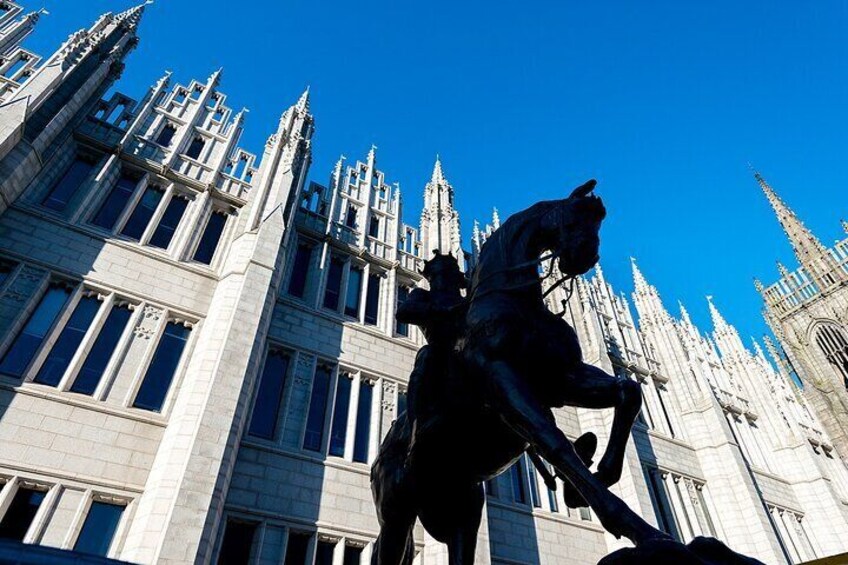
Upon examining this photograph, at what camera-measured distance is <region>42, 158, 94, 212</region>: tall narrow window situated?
546 inches

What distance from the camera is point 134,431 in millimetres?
11281

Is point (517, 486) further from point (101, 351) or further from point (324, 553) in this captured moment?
point (101, 351)

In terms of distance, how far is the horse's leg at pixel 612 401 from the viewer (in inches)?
130

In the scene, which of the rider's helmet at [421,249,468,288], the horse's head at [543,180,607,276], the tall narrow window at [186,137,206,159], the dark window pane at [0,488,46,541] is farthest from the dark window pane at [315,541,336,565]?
the tall narrow window at [186,137,206,159]

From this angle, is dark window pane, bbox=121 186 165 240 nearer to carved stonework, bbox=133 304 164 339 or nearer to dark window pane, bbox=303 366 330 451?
carved stonework, bbox=133 304 164 339

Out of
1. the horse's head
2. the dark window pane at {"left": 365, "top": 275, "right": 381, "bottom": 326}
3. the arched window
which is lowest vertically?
the horse's head

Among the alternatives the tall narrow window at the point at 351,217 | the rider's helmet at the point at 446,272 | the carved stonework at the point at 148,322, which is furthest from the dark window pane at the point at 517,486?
the rider's helmet at the point at 446,272

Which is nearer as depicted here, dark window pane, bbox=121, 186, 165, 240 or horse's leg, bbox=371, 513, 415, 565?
horse's leg, bbox=371, 513, 415, 565

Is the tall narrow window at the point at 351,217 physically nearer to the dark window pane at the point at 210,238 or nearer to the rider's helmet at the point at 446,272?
the dark window pane at the point at 210,238

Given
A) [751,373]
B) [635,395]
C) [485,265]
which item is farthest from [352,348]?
[751,373]

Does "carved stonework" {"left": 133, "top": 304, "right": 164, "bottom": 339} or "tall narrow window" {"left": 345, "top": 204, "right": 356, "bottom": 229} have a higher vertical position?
"tall narrow window" {"left": 345, "top": 204, "right": 356, "bottom": 229}

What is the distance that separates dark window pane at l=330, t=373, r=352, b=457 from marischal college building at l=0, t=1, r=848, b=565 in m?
0.06

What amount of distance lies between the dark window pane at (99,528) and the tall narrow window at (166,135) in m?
11.9

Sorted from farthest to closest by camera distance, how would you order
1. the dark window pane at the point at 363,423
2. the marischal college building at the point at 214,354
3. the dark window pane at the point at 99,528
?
the dark window pane at the point at 363,423, the marischal college building at the point at 214,354, the dark window pane at the point at 99,528
